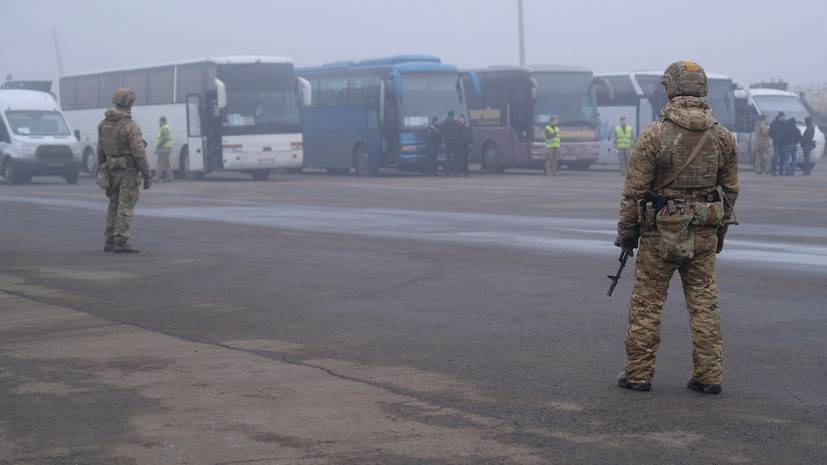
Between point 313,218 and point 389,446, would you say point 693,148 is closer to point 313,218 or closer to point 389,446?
point 389,446

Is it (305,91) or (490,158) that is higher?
(305,91)

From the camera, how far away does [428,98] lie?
3819 centimetres

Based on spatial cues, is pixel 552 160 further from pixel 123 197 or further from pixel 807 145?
pixel 123 197

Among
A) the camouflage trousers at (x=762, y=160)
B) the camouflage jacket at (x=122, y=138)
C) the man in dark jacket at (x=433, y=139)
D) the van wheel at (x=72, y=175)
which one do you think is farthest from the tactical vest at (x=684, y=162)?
the van wheel at (x=72, y=175)

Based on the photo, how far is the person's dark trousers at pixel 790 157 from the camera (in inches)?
1393

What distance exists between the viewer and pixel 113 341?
8984 millimetres

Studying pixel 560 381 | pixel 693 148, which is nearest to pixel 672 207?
pixel 693 148

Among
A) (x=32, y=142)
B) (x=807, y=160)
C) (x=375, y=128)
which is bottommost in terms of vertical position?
(x=807, y=160)

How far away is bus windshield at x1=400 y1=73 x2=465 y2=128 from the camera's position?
124 ft

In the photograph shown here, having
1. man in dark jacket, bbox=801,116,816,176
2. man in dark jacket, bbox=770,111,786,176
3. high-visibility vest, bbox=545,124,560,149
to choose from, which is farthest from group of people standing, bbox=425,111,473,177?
man in dark jacket, bbox=801,116,816,176

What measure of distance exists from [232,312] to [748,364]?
430 centimetres

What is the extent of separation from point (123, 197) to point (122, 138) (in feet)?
2.27

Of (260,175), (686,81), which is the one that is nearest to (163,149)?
(260,175)

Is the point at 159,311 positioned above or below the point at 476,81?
below
